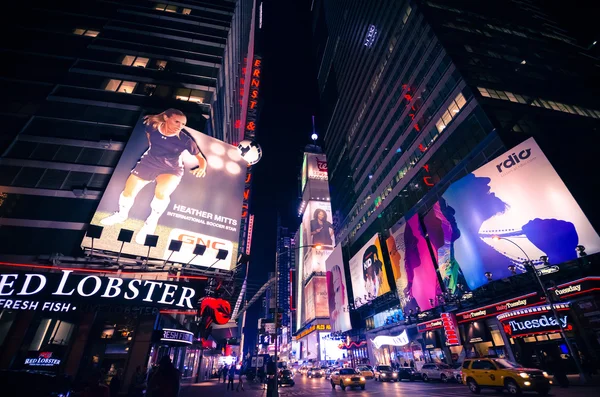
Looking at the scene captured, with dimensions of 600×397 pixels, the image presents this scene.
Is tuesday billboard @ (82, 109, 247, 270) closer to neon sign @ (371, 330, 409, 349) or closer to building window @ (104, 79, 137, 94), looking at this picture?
building window @ (104, 79, 137, 94)

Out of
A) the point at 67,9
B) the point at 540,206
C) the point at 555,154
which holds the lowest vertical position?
the point at 540,206

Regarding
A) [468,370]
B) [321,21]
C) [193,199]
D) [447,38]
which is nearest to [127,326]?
[193,199]

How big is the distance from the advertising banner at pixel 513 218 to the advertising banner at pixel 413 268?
18.5 feet

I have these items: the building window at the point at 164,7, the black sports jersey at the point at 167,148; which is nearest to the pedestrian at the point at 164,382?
the black sports jersey at the point at 167,148

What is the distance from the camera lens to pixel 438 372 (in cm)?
2533

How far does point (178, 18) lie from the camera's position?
111 feet

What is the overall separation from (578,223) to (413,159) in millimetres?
25516

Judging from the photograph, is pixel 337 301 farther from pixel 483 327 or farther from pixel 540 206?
pixel 540 206

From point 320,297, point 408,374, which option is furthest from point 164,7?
point 320,297

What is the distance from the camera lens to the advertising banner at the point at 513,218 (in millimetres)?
22375

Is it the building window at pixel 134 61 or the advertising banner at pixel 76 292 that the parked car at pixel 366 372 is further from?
the building window at pixel 134 61

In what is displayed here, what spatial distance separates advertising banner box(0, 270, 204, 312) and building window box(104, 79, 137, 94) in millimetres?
21124

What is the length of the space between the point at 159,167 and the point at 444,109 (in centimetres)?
3836

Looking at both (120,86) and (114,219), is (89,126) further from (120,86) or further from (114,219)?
(114,219)
